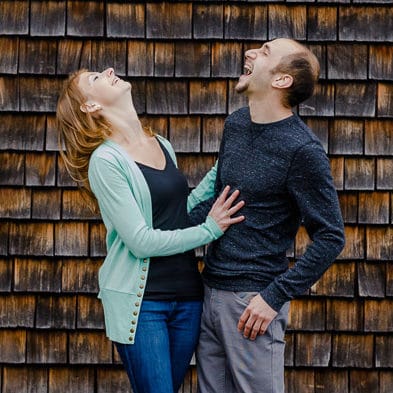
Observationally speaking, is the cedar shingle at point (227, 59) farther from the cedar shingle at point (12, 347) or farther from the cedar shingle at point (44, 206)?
the cedar shingle at point (12, 347)

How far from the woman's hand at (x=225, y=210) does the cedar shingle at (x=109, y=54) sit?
151 cm

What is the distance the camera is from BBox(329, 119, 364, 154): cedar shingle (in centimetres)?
390

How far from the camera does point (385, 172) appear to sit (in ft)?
12.8

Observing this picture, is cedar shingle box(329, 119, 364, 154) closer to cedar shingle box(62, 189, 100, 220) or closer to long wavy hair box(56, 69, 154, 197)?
cedar shingle box(62, 189, 100, 220)

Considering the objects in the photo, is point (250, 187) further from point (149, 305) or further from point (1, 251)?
point (1, 251)

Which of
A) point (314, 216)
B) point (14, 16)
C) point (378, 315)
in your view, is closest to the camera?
point (314, 216)

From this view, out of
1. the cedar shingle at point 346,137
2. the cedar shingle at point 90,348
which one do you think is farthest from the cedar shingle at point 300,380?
the cedar shingle at point 346,137

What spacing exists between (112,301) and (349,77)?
6.11ft

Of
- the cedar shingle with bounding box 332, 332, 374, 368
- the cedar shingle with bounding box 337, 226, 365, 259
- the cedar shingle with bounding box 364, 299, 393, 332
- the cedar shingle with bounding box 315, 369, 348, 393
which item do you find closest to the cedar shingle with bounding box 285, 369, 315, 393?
the cedar shingle with bounding box 315, 369, 348, 393

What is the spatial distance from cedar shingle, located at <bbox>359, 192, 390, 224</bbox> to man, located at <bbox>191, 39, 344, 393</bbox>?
143 centimetres

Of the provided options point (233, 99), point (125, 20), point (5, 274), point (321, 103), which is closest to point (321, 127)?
point (321, 103)

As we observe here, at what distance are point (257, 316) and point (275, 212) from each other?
313 mm

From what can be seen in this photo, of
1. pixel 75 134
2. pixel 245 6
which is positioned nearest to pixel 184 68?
pixel 245 6

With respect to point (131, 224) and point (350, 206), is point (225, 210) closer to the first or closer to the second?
point (131, 224)
